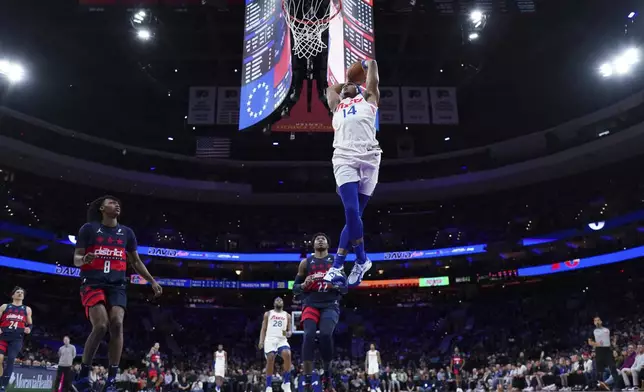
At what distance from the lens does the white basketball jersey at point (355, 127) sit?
17.0ft

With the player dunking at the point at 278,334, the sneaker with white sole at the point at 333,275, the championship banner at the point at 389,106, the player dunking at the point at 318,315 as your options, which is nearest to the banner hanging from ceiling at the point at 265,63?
the player dunking at the point at 278,334

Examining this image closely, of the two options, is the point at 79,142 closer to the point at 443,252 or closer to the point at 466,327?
the point at 443,252

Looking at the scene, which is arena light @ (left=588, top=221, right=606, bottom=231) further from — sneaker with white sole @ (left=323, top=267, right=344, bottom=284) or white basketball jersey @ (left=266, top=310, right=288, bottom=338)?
sneaker with white sole @ (left=323, top=267, right=344, bottom=284)

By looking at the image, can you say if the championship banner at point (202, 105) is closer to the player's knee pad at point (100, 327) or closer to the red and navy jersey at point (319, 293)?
the red and navy jersey at point (319, 293)

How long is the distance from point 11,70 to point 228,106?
9118 millimetres

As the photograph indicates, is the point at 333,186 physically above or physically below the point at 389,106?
above

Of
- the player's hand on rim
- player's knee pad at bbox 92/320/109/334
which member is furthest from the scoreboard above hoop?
player's knee pad at bbox 92/320/109/334

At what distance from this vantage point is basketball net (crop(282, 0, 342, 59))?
37.4 ft

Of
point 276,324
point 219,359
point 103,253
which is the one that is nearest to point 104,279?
point 103,253

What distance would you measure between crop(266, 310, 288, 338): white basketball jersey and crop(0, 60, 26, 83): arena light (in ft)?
56.2

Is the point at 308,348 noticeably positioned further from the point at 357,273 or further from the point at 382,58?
the point at 382,58

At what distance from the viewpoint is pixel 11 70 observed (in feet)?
70.8

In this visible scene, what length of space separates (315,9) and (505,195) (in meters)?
23.5

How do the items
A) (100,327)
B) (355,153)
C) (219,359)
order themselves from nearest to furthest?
(355,153)
(100,327)
(219,359)
